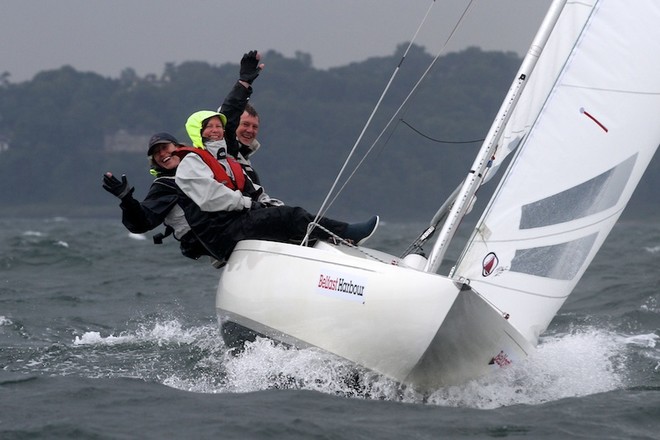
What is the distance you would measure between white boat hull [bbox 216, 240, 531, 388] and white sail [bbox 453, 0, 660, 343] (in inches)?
13.3

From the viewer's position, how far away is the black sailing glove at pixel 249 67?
5402mm

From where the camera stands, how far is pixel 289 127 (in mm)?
66625

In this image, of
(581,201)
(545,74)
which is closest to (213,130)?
(545,74)

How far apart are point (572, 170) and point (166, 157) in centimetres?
166

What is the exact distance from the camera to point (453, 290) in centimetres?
405

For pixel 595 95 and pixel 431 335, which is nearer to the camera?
pixel 431 335

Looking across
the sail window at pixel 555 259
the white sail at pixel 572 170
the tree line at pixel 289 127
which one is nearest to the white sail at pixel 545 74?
the white sail at pixel 572 170

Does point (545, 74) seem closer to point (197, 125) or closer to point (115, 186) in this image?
point (197, 125)

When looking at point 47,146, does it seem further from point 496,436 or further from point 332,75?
point 496,436

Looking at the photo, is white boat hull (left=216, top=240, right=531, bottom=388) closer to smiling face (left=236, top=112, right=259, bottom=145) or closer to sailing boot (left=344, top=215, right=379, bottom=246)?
sailing boot (left=344, top=215, right=379, bottom=246)

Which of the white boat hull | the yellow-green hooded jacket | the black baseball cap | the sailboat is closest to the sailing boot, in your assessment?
the sailboat

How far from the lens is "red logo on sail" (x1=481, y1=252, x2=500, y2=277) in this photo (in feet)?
15.1

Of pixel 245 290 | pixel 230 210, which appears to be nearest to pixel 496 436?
pixel 245 290

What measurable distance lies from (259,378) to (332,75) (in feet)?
231
